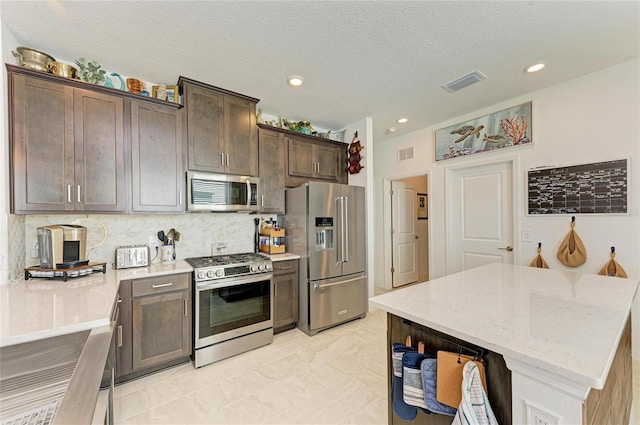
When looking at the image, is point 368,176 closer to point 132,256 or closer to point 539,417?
point 132,256

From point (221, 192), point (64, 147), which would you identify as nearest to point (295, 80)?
point (221, 192)

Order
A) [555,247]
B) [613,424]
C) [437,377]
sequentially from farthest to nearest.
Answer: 1. [555,247]
2. [613,424]
3. [437,377]

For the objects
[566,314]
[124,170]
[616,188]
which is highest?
[124,170]

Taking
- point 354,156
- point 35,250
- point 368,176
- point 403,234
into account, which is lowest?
point 403,234

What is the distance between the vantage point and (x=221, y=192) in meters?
2.73

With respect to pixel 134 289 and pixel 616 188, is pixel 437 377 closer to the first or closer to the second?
pixel 134 289

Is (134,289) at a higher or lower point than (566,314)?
lower

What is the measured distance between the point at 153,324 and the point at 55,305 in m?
0.84

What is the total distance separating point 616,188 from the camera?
2395mm

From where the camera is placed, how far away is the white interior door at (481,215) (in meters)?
3.22

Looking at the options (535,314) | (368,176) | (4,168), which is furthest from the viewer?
(368,176)

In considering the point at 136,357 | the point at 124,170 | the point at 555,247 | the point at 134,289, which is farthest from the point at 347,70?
the point at 136,357

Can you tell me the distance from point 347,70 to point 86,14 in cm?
194

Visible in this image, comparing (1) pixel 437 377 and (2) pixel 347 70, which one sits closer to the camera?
(1) pixel 437 377
